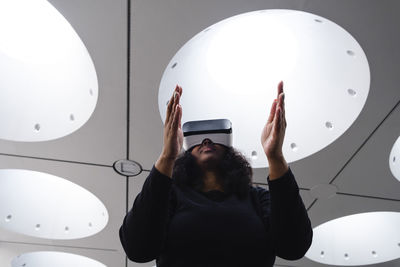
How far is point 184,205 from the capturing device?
1126mm

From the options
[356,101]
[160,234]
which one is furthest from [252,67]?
[160,234]

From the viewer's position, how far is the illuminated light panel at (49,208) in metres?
5.40

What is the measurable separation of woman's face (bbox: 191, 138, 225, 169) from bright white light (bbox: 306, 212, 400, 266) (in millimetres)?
5384

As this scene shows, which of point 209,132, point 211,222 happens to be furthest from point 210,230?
point 209,132

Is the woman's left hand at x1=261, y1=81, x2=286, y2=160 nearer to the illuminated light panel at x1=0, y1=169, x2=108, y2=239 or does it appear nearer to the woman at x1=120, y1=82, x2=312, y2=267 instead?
the woman at x1=120, y1=82, x2=312, y2=267

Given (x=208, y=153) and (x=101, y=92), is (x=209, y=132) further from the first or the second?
(x=101, y=92)

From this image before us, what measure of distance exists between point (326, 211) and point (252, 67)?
2.55 meters

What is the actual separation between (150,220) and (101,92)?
8.35 ft

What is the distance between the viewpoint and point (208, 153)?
1.30 meters

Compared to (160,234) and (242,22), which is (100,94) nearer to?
(242,22)

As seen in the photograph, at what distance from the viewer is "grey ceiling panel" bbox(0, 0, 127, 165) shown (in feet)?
8.68

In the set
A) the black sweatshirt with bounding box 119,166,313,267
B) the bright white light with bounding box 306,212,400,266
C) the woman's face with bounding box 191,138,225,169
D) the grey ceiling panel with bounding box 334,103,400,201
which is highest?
the woman's face with bounding box 191,138,225,169

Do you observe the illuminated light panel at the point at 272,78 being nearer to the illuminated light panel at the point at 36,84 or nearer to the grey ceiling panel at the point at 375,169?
the grey ceiling panel at the point at 375,169

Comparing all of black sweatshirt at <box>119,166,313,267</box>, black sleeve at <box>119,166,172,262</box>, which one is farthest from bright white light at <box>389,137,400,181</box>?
black sleeve at <box>119,166,172,262</box>
